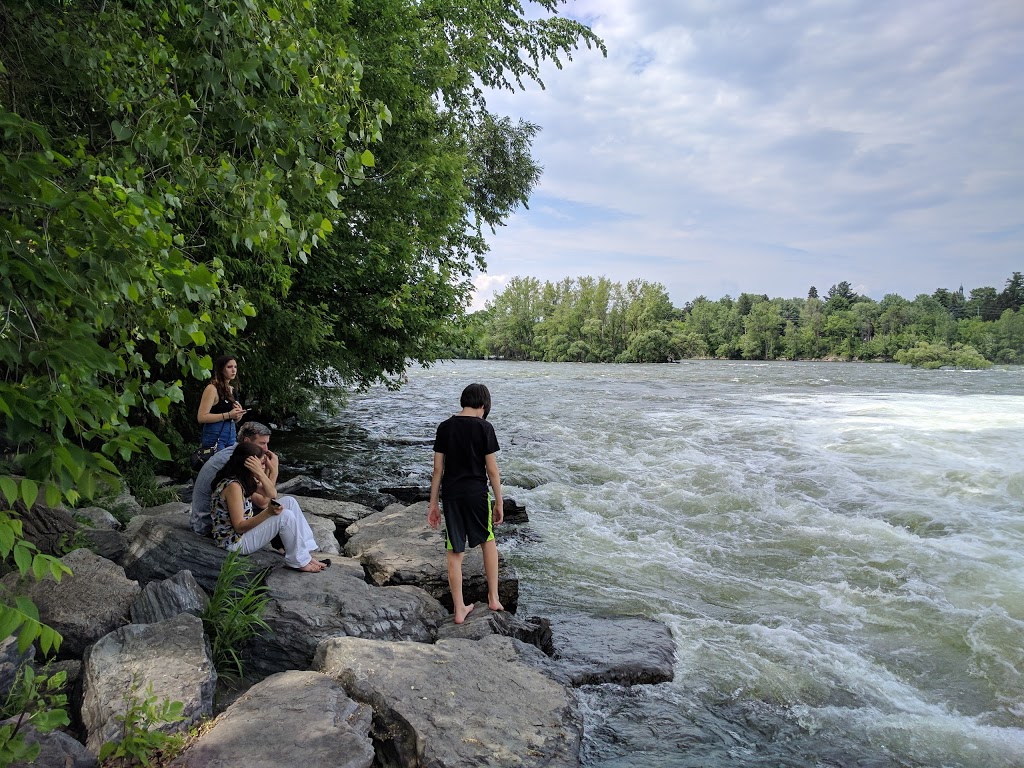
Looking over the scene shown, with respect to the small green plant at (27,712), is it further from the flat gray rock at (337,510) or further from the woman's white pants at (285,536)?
the flat gray rock at (337,510)

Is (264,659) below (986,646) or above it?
above

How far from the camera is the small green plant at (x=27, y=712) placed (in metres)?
2.73

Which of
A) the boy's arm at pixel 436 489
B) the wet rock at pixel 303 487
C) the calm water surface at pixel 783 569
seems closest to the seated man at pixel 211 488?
the boy's arm at pixel 436 489

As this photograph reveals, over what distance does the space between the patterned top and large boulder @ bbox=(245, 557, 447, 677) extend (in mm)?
586

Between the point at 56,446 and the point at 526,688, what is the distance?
3.54m

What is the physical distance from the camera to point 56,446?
2262 millimetres

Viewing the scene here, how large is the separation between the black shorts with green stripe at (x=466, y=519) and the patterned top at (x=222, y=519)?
2.09 m

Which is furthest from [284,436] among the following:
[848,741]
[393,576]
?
[848,741]

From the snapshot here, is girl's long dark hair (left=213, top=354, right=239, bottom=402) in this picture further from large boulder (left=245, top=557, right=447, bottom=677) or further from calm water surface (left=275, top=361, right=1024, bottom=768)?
calm water surface (left=275, top=361, right=1024, bottom=768)

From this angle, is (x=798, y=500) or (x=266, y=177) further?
(x=798, y=500)

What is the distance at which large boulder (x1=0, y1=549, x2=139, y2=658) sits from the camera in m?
4.48

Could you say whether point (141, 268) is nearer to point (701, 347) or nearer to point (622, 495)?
point (622, 495)

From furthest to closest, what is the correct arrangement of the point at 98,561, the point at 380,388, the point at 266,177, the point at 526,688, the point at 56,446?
1. the point at 380,388
2. the point at 98,561
3. the point at 526,688
4. the point at 266,177
5. the point at 56,446

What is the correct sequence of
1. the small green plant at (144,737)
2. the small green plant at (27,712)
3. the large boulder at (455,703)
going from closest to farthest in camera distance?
the small green plant at (27,712) → the small green plant at (144,737) → the large boulder at (455,703)
